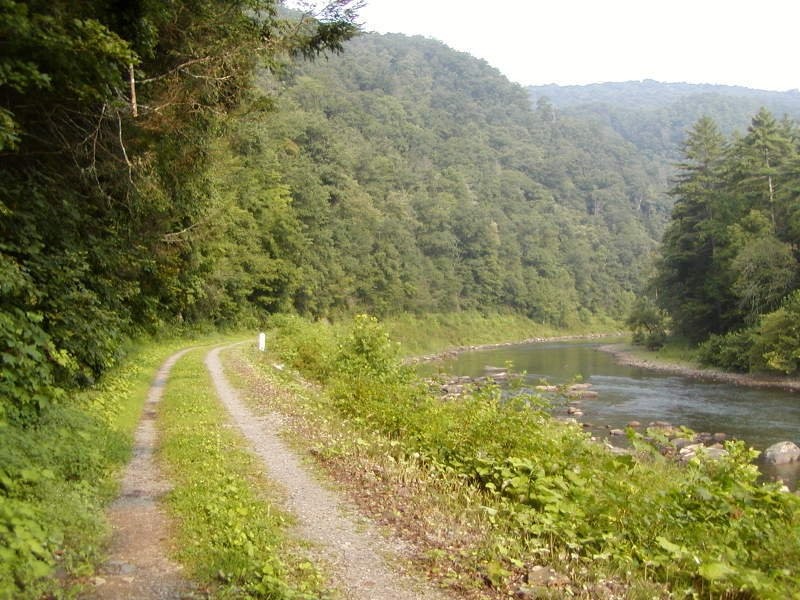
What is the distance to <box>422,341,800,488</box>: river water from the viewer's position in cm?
2152

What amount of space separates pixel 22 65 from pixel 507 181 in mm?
122495

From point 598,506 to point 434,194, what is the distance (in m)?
91.6

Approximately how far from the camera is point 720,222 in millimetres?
47250

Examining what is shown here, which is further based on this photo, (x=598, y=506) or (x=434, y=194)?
(x=434, y=194)

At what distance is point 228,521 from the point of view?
602 cm

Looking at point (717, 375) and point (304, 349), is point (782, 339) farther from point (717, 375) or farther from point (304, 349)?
point (304, 349)

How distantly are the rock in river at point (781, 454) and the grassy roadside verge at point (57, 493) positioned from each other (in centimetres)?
1675

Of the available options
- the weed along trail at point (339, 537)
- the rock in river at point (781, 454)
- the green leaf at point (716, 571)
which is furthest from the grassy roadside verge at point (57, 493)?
the rock in river at point (781, 454)

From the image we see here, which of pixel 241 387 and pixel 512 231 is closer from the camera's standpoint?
pixel 241 387

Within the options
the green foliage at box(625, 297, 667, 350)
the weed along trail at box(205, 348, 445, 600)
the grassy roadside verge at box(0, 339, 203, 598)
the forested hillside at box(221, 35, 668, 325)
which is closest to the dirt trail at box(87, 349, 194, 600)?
the grassy roadside verge at box(0, 339, 203, 598)

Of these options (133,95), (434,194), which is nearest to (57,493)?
(133,95)

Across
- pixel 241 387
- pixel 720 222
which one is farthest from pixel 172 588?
pixel 720 222

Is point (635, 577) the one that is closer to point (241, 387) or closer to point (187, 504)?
point (187, 504)

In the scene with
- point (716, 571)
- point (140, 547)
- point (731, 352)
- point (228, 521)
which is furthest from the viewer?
point (731, 352)
